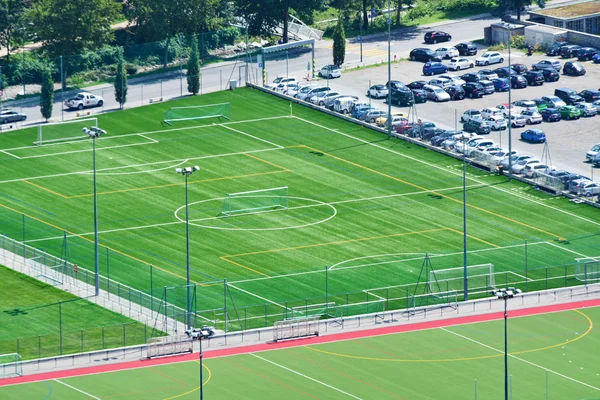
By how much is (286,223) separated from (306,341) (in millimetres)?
27520

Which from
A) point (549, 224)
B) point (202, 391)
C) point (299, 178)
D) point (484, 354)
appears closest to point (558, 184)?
point (549, 224)

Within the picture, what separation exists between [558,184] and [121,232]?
139 ft

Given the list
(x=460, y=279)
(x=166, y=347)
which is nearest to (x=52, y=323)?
(x=166, y=347)

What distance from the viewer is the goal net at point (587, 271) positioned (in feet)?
542

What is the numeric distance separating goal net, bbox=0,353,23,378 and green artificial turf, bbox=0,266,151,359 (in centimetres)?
238

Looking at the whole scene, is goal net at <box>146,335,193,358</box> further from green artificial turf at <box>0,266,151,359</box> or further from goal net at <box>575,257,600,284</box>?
goal net at <box>575,257,600,284</box>

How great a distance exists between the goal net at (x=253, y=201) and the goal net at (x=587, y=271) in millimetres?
30867

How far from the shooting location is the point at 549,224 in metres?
179

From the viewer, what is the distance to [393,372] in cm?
14638

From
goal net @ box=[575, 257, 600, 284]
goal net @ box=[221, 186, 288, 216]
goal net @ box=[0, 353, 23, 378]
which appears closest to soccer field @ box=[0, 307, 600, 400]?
goal net @ box=[0, 353, 23, 378]

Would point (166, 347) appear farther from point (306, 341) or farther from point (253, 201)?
point (253, 201)

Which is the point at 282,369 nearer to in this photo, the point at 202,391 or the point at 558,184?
the point at 202,391

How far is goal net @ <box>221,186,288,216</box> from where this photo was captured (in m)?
182

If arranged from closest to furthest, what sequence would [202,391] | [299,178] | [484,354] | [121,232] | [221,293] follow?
[202,391] < [484,354] < [221,293] < [121,232] < [299,178]
